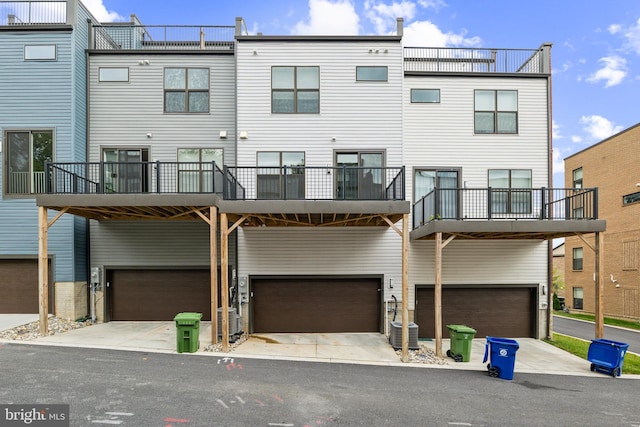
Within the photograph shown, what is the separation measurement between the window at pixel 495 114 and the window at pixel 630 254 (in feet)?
43.3

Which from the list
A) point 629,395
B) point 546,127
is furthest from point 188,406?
point 546,127

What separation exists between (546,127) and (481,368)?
945 cm

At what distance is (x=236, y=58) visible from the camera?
12398 millimetres

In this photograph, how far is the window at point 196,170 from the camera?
12516mm

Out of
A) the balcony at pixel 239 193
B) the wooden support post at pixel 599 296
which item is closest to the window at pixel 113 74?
the balcony at pixel 239 193

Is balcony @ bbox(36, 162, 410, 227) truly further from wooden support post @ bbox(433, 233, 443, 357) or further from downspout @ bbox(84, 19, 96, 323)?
wooden support post @ bbox(433, 233, 443, 357)

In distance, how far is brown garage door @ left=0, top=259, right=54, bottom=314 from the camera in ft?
40.5

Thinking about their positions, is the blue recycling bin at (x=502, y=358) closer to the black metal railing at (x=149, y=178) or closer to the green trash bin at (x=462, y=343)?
A: the green trash bin at (x=462, y=343)

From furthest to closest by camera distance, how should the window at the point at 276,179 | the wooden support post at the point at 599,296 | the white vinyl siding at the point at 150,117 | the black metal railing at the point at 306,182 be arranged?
the white vinyl siding at the point at 150,117
the window at the point at 276,179
the black metal railing at the point at 306,182
the wooden support post at the point at 599,296

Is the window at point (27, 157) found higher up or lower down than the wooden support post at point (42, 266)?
higher up

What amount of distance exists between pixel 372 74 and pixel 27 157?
12.6 meters

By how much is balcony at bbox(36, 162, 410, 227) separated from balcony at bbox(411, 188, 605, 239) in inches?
51.5

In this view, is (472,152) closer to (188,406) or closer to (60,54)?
(188,406)

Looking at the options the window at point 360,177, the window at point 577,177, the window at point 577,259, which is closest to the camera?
the window at point 360,177
